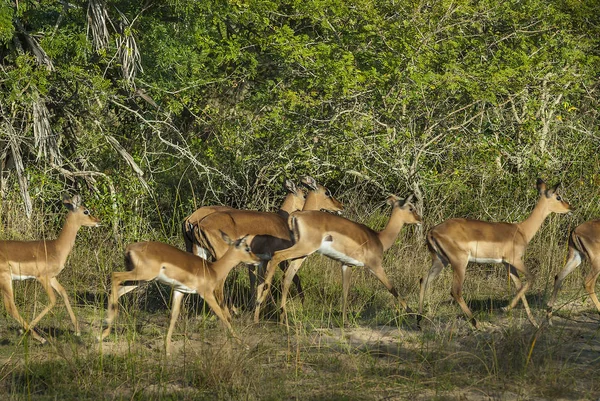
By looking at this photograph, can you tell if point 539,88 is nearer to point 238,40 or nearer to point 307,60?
point 307,60

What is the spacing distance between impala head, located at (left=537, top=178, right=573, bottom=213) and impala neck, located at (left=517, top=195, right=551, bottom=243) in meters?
0.08

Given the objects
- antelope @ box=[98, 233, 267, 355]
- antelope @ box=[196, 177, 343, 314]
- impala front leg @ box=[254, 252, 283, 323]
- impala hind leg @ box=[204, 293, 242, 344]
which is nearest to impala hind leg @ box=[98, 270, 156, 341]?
antelope @ box=[98, 233, 267, 355]

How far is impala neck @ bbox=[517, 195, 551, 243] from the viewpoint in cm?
868

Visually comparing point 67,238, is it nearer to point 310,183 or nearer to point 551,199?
point 310,183

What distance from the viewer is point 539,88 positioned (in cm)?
1109

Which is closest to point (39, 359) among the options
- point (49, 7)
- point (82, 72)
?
point (82, 72)

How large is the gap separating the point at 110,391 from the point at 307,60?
5.44 metres

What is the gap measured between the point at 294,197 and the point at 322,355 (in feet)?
11.0

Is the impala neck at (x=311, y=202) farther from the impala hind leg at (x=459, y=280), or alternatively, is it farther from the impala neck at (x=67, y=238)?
the impala neck at (x=67, y=238)

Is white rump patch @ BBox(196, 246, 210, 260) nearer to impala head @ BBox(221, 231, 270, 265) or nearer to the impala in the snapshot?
the impala

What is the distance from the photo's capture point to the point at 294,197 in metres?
9.90

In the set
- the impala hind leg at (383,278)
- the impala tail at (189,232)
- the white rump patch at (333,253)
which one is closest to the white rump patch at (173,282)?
the impala tail at (189,232)

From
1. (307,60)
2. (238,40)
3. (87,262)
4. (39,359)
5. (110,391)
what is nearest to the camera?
(110,391)

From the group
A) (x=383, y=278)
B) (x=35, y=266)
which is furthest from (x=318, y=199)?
Result: (x=35, y=266)
